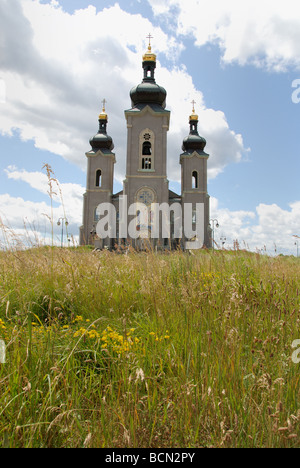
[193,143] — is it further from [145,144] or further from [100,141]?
[100,141]

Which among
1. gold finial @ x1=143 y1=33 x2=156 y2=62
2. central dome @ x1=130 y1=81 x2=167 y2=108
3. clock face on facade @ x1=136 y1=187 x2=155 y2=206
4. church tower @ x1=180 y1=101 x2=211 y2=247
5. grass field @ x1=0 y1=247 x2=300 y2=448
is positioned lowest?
grass field @ x1=0 y1=247 x2=300 y2=448

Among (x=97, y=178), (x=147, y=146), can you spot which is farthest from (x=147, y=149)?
(x=97, y=178)

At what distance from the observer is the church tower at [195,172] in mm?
37750

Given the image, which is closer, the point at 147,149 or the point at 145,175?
the point at 145,175

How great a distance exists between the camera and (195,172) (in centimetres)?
3984

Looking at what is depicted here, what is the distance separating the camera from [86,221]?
36906 millimetres

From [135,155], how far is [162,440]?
35.0 metres

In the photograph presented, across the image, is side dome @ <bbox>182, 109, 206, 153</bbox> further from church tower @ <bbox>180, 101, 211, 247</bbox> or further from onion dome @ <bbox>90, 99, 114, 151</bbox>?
onion dome @ <bbox>90, 99, 114, 151</bbox>

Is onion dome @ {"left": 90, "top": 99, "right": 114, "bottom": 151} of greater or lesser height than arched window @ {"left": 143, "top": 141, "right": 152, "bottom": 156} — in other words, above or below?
above

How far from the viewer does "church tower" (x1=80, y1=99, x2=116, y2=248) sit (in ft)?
121

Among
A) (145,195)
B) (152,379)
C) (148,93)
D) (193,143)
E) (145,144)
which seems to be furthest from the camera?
(193,143)

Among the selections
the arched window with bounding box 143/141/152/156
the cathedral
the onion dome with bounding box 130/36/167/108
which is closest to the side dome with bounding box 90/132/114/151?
the cathedral

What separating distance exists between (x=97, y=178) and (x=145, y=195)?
924 centimetres
